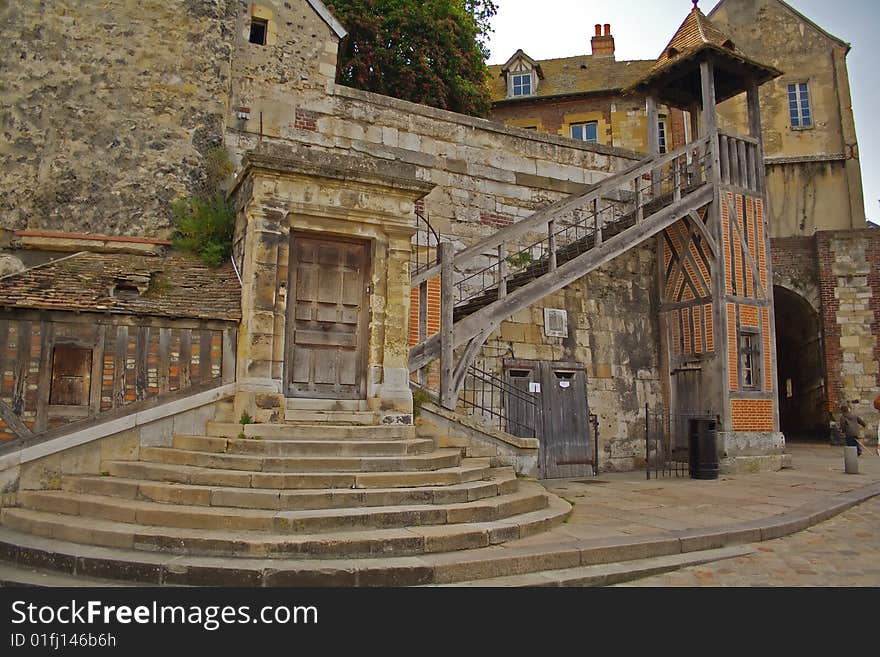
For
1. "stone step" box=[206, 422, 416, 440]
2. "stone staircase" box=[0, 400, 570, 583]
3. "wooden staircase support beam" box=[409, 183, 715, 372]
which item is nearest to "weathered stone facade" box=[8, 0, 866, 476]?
"stone step" box=[206, 422, 416, 440]

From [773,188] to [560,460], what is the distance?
14.7 metres

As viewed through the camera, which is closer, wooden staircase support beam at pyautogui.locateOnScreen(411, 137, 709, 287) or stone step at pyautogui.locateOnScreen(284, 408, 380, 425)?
stone step at pyautogui.locateOnScreen(284, 408, 380, 425)

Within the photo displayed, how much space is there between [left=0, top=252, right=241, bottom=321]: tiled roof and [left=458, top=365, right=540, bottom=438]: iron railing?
4511mm

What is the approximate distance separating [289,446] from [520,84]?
2139cm

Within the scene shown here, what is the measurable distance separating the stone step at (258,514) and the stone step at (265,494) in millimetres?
73

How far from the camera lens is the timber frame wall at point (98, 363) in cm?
643

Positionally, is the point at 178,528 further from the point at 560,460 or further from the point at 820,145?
the point at 820,145

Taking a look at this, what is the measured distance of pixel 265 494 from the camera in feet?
18.0

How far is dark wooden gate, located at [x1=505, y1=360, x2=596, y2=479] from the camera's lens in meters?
11.5

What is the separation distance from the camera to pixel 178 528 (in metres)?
5.19

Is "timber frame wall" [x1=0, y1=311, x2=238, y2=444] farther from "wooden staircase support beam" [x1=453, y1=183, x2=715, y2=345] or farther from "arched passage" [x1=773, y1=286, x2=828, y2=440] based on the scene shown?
"arched passage" [x1=773, y1=286, x2=828, y2=440]

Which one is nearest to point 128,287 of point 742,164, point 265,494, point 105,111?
point 265,494

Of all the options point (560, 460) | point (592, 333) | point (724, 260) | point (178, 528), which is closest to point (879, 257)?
point (724, 260)

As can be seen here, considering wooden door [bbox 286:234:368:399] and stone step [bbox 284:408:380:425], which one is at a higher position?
wooden door [bbox 286:234:368:399]
